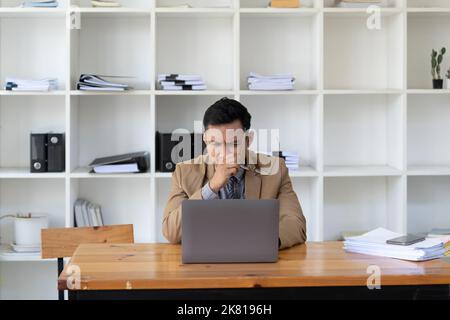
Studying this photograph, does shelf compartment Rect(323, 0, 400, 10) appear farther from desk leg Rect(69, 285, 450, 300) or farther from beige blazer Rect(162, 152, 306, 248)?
desk leg Rect(69, 285, 450, 300)

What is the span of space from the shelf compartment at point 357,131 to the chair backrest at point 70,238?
1844mm

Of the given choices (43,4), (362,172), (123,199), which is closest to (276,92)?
(362,172)

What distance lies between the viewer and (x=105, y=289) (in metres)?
2.17

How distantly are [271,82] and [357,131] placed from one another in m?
0.74

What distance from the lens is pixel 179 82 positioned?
13.5 feet

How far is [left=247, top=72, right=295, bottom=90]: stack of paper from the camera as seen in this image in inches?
163

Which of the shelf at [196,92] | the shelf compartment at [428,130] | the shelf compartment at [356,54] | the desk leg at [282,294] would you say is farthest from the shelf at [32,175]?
the shelf compartment at [428,130]

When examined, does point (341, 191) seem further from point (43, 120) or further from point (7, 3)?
point (7, 3)

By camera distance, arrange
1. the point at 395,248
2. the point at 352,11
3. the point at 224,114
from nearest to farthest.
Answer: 1. the point at 395,248
2. the point at 224,114
3. the point at 352,11

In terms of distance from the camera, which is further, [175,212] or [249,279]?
[175,212]

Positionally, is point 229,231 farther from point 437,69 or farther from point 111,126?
point 437,69

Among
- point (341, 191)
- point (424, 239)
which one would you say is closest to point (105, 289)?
point (424, 239)
